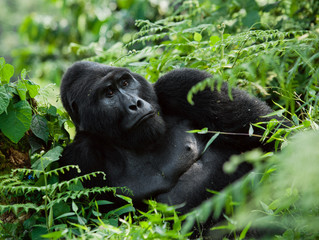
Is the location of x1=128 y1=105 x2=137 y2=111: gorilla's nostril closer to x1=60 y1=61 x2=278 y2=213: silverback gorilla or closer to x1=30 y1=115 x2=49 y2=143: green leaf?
x1=60 y1=61 x2=278 y2=213: silverback gorilla

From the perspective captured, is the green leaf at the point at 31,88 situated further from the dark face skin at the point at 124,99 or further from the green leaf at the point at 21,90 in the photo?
the dark face skin at the point at 124,99

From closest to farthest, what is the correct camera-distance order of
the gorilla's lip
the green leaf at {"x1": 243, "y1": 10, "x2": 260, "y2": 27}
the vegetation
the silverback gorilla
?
the vegetation
the gorilla's lip
the silverback gorilla
the green leaf at {"x1": 243, "y1": 10, "x2": 260, "y2": 27}

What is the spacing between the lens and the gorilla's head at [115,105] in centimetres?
277

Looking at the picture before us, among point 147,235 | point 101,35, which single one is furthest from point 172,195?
point 101,35

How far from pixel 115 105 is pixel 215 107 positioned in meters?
0.72

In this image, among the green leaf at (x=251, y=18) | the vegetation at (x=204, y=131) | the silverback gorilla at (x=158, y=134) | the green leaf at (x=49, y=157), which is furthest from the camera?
the green leaf at (x=251, y=18)

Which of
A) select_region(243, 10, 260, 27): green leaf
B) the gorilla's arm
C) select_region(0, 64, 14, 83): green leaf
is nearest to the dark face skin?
the gorilla's arm

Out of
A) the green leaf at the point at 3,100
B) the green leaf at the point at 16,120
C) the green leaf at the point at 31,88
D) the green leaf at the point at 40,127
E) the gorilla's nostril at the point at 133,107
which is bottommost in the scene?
the gorilla's nostril at the point at 133,107

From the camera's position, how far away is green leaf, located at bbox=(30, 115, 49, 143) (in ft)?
9.38

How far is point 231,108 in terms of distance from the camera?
2.89 metres

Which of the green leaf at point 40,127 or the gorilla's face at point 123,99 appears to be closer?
the gorilla's face at point 123,99

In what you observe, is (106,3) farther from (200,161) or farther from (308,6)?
(200,161)

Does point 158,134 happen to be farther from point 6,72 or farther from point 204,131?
point 6,72

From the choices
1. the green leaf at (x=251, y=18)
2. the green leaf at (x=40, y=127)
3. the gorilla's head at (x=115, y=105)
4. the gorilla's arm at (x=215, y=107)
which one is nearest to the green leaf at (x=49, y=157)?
the green leaf at (x=40, y=127)
